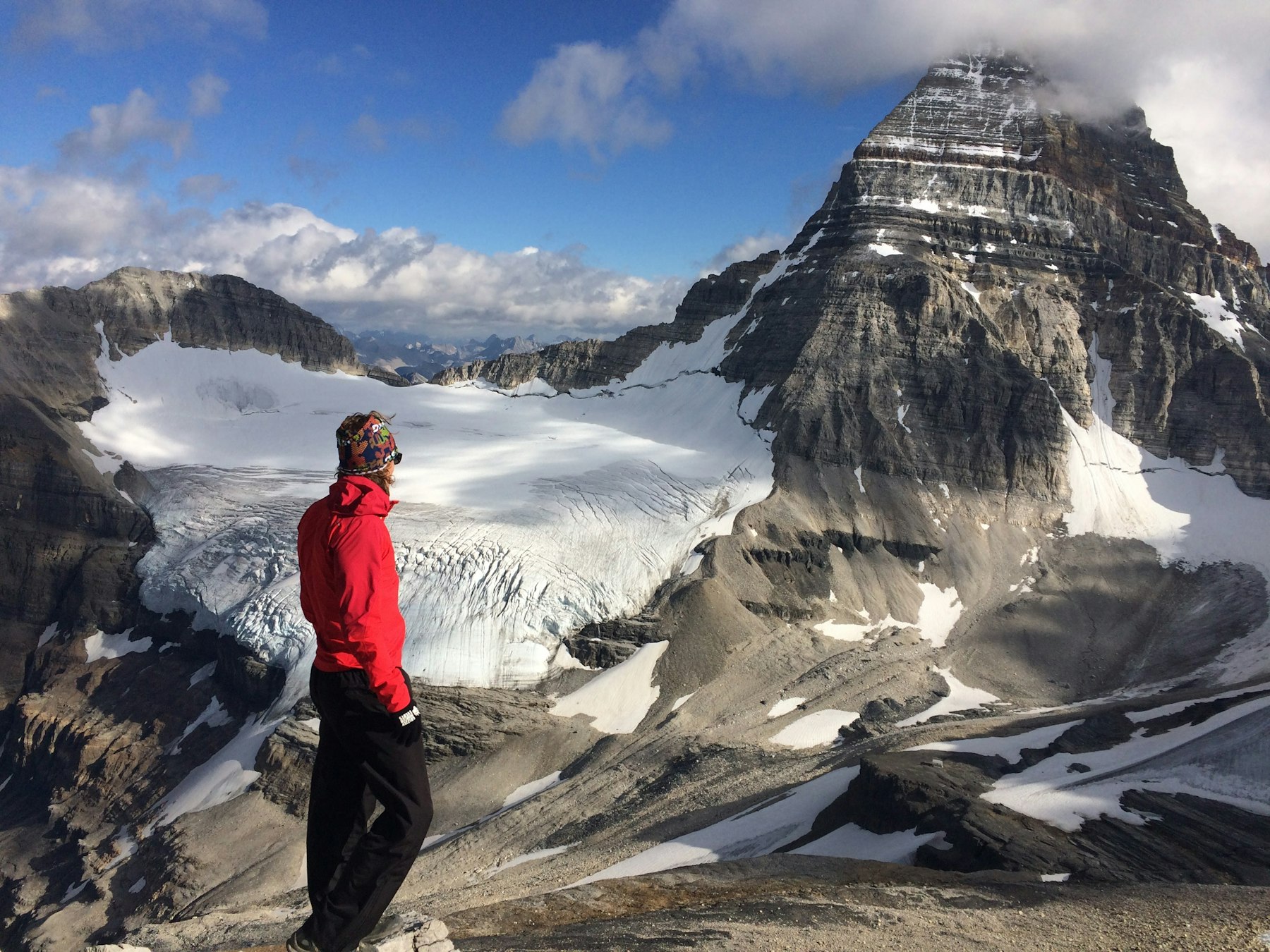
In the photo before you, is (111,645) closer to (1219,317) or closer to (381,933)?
(381,933)

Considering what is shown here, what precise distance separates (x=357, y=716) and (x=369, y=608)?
85 centimetres

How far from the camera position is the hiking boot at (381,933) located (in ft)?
24.5

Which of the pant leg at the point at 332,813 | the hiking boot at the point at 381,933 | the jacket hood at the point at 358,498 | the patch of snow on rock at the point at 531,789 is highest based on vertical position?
the jacket hood at the point at 358,498

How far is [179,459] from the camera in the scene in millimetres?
82875

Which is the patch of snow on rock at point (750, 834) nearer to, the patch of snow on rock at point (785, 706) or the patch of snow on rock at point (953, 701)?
the patch of snow on rock at point (785, 706)

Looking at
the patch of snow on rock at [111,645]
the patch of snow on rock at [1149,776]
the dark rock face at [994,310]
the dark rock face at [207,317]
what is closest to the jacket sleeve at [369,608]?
the patch of snow on rock at [1149,776]

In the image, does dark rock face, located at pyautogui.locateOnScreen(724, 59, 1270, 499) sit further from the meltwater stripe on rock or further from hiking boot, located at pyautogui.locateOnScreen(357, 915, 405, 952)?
hiking boot, located at pyautogui.locateOnScreen(357, 915, 405, 952)

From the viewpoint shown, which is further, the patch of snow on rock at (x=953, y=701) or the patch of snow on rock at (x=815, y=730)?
the patch of snow on rock at (x=953, y=701)

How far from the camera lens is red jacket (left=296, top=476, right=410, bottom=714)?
629 cm

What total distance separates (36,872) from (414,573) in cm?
2607

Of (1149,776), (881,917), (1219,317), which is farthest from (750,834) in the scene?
(1219,317)

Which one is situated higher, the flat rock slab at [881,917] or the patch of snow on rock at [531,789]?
the flat rock slab at [881,917]

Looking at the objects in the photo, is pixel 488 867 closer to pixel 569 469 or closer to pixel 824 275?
pixel 569 469

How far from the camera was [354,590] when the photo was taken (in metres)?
6.32
